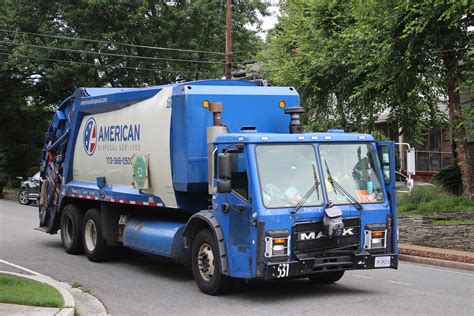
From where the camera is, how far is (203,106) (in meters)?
9.59

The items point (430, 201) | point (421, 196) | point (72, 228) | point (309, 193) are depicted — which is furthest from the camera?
point (421, 196)

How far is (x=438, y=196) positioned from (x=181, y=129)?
11357 mm

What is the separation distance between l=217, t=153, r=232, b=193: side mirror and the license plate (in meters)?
2.33

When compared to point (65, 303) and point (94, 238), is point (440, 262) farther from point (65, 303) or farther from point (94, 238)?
point (65, 303)

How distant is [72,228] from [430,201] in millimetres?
10511

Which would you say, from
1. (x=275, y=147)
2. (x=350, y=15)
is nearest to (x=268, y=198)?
(x=275, y=147)

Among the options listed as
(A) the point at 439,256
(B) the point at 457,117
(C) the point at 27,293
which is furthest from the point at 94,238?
(B) the point at 457,117

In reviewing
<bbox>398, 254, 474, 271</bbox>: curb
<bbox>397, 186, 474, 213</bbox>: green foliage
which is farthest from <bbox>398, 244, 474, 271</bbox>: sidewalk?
<bbox>397, 186, 474, 213</bbox>: green foliage

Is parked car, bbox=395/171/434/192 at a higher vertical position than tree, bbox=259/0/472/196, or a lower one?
lower

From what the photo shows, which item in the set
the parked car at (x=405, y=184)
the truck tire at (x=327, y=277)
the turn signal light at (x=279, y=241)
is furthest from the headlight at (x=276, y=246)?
the parked car at (x=405, y=184)

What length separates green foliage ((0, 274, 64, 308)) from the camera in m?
7.82

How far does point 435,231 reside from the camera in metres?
15.4

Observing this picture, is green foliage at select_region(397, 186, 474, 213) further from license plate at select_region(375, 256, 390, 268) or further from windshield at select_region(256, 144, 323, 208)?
windshield at select_region(256, 144, 323, 208)

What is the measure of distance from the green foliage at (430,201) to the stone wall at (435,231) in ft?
1.28
